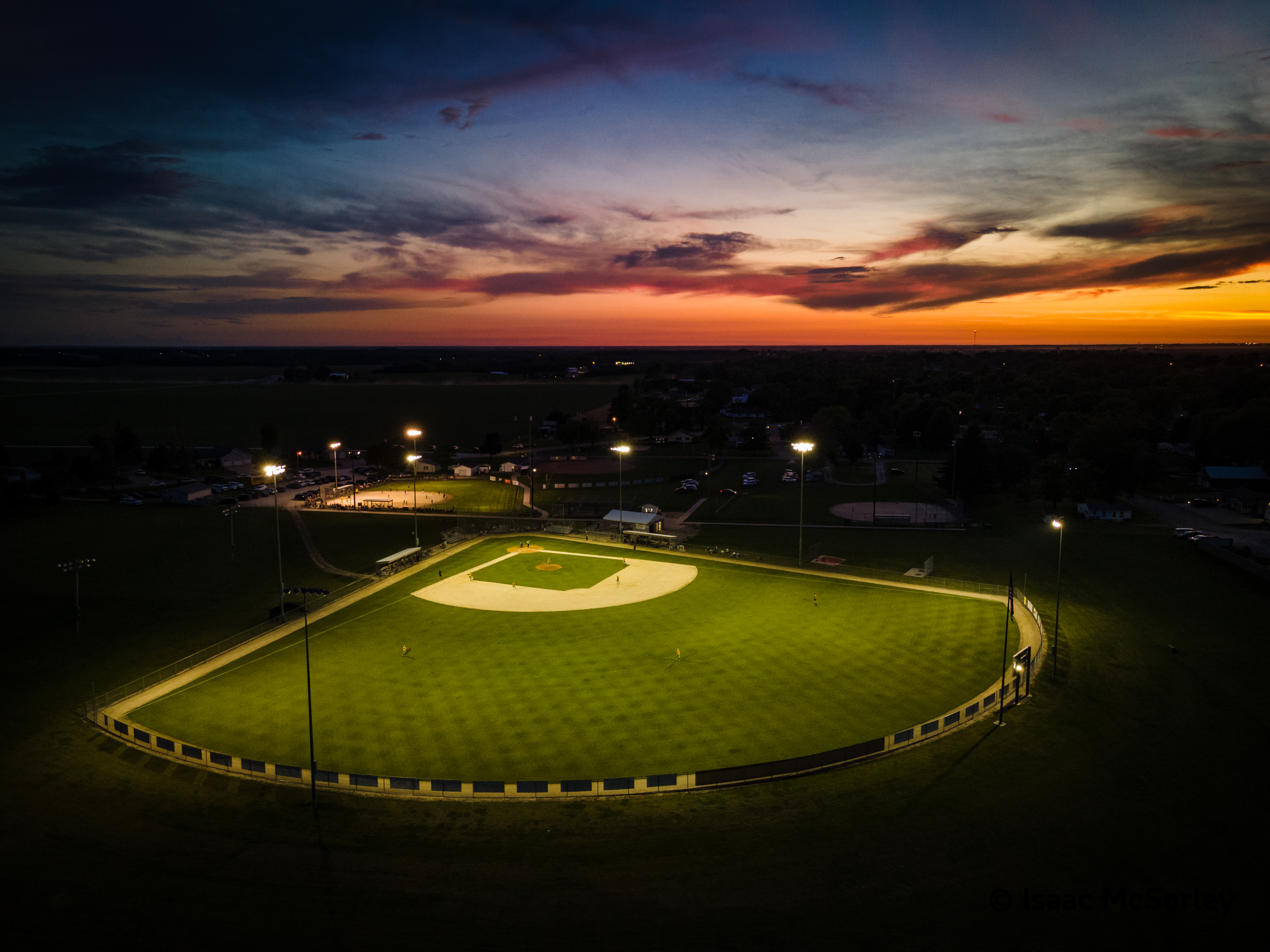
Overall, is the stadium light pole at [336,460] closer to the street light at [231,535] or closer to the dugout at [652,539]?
the street light at [231,535]

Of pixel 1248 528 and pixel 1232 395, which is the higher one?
pixel 1232 395

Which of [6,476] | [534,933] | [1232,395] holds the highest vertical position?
[1232,395]

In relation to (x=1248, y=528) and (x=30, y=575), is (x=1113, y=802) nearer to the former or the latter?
(x=1248, y=528)

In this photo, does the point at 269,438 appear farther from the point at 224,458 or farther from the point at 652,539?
the point at 652,539

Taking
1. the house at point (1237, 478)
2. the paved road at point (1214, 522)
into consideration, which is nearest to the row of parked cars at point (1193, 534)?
the paved road at point (1214, 522)

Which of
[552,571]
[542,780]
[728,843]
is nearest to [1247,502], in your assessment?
[552,571]

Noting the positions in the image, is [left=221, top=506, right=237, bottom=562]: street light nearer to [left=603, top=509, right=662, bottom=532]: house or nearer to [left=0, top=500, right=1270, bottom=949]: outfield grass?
[left=0, top=500, right=1270, bottom=949]: outfield grass

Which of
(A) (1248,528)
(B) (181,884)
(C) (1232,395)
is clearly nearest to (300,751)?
(B) (181,884)
